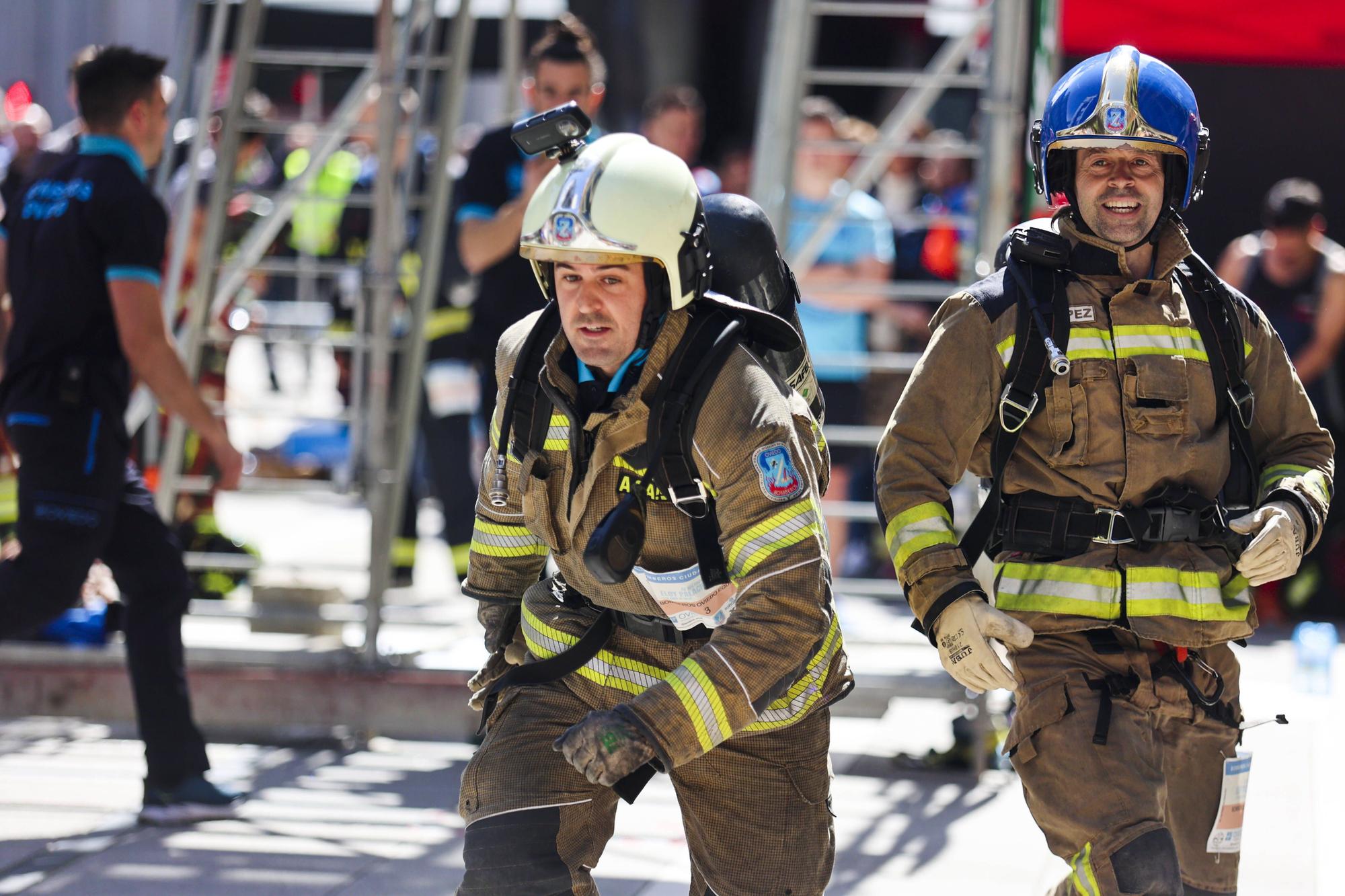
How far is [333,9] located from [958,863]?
9.53m

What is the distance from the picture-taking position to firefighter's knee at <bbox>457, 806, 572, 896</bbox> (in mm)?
3078

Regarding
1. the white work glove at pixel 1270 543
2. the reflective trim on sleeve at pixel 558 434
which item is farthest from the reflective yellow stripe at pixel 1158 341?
the reflective trim on sleeve at pixel 558 434

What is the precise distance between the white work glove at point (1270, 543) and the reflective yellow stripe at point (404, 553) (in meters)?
5.54

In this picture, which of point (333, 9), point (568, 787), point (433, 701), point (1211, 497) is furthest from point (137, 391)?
point (333, 9)

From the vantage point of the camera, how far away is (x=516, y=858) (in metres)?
3.09

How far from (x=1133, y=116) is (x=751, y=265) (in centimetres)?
82

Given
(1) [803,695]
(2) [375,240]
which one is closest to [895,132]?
(2) [375,240]

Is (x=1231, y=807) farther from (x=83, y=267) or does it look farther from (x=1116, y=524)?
(x=83, y=267)

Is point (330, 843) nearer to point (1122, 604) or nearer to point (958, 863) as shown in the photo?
point (958, 863)

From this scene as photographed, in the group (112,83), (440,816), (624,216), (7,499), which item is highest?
(112,83)

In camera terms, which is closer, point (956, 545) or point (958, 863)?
point (956, 545)

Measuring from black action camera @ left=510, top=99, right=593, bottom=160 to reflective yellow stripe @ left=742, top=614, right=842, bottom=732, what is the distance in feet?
3.31

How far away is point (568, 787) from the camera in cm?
321

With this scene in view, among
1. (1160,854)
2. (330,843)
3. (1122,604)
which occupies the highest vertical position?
(1122,604)
